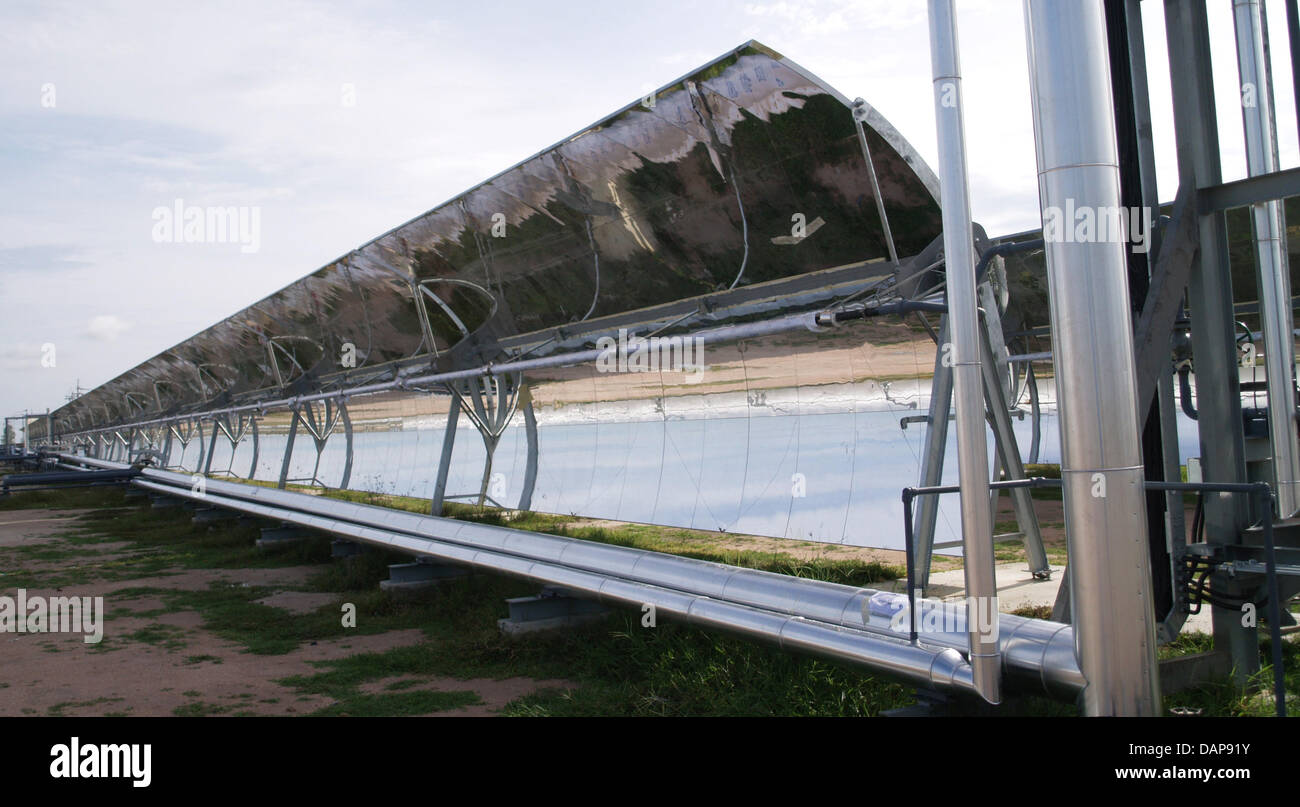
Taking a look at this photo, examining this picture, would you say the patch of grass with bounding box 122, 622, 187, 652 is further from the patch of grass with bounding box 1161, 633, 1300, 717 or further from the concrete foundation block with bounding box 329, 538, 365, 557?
the patch of grass with bounding box 1161, 633, 1300, 717

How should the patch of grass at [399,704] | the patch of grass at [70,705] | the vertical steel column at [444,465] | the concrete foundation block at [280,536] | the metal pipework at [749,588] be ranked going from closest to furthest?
1. the metal pipework at [749,588]
2. the patch of grass at [399,704]
3. the patch of grass at [70,705]
4. the vertical steel column at [444,465]
5. the concrete foundation block at [280,536]

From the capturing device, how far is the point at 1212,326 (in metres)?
5.46

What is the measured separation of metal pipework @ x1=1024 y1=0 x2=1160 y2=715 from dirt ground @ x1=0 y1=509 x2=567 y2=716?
404 cm

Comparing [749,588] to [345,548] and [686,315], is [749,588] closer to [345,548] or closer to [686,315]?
[686,315]

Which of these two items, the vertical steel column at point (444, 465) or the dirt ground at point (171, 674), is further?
the vertical steel column at point (444, 465)

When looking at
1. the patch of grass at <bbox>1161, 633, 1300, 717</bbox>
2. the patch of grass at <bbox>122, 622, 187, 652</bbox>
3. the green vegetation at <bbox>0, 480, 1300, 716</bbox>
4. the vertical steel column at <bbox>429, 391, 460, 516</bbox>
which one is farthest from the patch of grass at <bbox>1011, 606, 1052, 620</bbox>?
the vertical steel column at <bbox>429, 391, 460, 516</bbox>

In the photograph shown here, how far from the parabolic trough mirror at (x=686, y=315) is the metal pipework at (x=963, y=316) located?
2.86m

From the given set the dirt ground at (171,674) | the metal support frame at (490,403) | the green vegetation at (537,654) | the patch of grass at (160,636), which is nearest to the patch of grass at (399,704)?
the green vegetation at (537,654)

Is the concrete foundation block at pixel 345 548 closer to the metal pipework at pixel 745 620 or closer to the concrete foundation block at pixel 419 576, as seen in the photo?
the concrete foundation block at pixel 419 576

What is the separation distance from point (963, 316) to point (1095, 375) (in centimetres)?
57

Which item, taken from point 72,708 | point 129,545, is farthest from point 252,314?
point 72,708

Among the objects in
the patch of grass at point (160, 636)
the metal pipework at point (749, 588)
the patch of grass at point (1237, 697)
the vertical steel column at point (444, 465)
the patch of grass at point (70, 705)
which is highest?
the vertical steel column at point (444, 465)

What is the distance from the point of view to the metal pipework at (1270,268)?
5855mm
